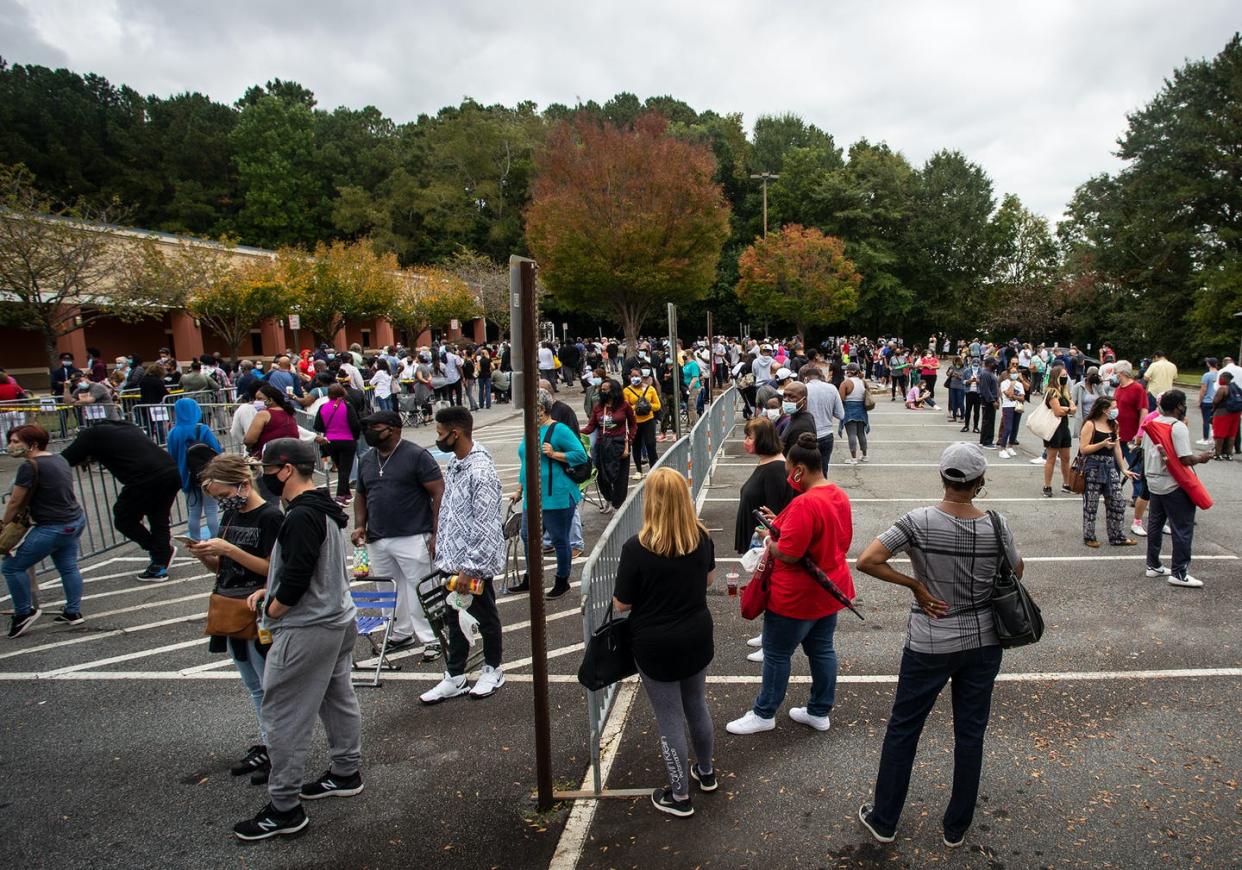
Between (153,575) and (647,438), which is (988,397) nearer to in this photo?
(647,438)

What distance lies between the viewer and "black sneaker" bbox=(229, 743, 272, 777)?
4.41m

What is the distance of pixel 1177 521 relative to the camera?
21.9ft

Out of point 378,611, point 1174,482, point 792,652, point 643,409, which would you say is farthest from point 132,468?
point 1174,482

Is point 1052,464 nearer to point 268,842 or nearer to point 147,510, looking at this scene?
point 268,842

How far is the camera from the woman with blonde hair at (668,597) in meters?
3.53

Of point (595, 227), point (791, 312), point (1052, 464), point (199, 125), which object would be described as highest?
point (199, 125)

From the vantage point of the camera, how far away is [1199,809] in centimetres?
371

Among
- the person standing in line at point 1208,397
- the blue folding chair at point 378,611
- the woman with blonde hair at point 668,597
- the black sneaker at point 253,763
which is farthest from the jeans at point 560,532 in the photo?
the person standing in line at point 1208,397

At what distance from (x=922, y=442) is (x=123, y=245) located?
2425 centimetres

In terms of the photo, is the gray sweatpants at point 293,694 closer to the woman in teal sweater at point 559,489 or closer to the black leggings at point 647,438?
the woman in teal sweater at point 559,489

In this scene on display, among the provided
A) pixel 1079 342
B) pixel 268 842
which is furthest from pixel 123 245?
pixel 1079 342

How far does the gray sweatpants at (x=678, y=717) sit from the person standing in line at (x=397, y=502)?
235 centimetres

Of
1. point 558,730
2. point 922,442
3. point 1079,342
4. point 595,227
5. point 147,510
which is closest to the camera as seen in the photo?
point 558,730

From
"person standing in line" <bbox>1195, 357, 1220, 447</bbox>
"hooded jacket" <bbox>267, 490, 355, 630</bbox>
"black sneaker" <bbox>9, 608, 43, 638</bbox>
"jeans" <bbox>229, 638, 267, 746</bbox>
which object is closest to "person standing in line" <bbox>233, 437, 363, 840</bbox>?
"hooded jacket" <bbox>267, 490, 355, 630</bbox>
